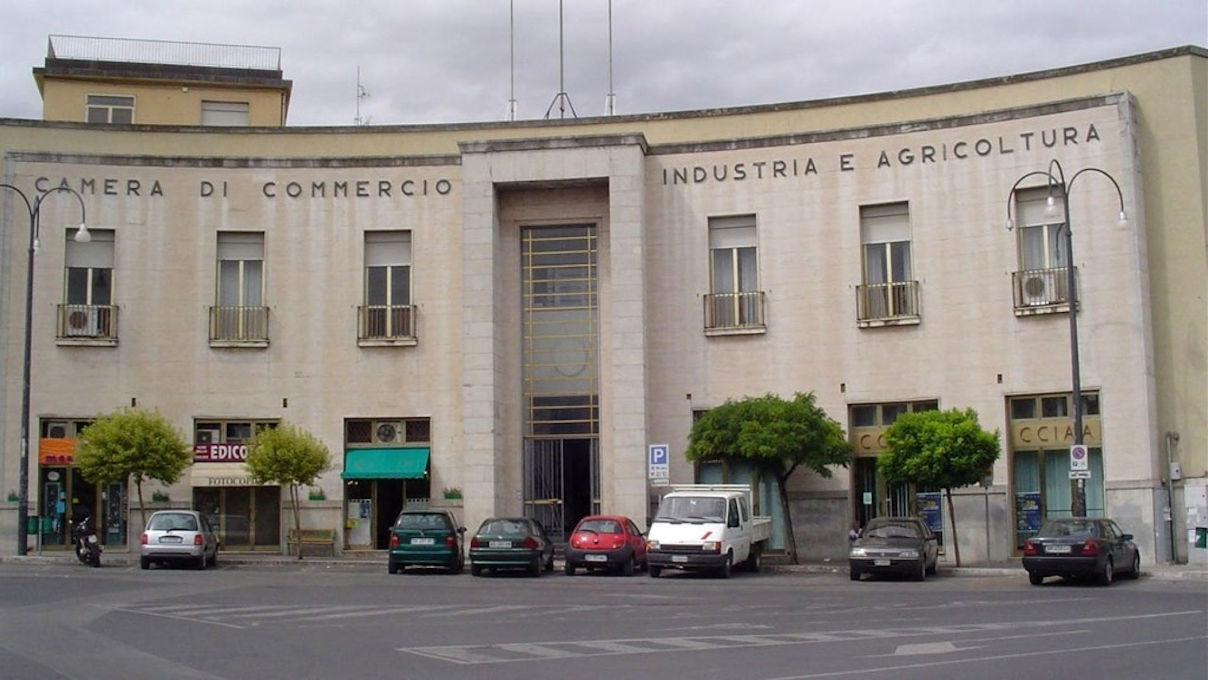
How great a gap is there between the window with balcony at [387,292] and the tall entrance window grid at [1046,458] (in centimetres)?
1732

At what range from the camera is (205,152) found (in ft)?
131

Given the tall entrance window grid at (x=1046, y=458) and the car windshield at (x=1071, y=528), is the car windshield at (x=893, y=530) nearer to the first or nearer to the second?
the car windshield at (x=1071, y=528)

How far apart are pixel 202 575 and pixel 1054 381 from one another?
2171 centimetres

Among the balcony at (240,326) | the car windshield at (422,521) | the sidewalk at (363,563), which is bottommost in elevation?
the sidewalk at (363,563)

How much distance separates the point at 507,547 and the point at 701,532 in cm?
444

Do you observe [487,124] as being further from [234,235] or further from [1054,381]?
[1054,381]

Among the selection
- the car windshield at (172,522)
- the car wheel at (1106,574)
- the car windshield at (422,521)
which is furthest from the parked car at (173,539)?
the car wheel at (1106,574)

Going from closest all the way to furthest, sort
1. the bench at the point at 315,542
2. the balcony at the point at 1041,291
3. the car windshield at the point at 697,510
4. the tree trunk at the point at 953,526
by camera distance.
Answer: the car windshield at the point at 697,510, the tree trunk at the point at 953,526, the balcony at the point at 1041,291, the bench at the point at 315,542

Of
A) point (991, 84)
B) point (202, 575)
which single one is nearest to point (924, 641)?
point (202, 575)

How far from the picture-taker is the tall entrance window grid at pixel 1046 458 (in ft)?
112

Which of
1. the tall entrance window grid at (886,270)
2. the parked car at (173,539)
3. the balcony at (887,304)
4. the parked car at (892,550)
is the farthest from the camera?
the tall entrance window grid at (886,270)

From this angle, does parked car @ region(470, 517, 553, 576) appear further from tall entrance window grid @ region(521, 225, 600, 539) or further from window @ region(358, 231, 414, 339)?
window @ region(358, 231, 414, 339)

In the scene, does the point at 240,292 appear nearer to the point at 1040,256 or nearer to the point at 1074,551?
the point at 1040,256

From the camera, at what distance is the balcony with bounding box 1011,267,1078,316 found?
34.3 metres
